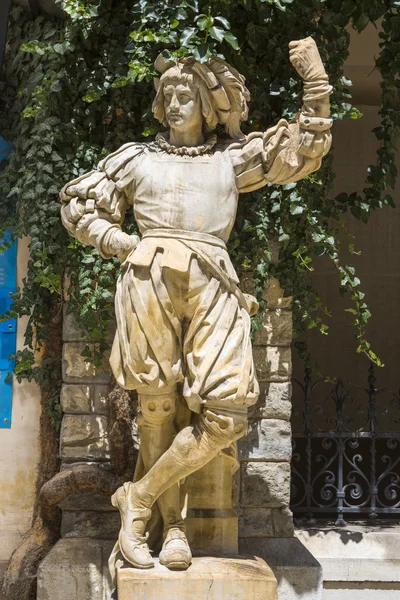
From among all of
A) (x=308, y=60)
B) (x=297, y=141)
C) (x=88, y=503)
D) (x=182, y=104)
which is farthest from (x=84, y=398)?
(x=308, y=60)

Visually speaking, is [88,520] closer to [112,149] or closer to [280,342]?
[280,342]

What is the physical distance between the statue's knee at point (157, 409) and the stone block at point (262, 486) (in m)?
1.18

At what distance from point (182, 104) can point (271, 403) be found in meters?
1.74

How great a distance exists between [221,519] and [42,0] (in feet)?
9.44

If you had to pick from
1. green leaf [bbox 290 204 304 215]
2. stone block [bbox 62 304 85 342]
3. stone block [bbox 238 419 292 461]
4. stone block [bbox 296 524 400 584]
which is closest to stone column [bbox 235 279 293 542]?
stone block [bbox 238 419 292 461]

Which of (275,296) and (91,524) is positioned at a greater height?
(275,296)

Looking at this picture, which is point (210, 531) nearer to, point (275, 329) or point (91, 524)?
point (91, 524)

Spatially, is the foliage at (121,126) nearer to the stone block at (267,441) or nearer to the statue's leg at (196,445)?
the stone block at (267,441)

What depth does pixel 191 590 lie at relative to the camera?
4.13 metres

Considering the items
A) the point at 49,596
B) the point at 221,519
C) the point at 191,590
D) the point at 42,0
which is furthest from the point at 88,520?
the point at 42,0

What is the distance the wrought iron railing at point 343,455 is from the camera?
20.1ft

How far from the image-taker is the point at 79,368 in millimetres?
5504

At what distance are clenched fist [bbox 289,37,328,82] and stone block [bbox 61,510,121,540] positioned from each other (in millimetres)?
2395

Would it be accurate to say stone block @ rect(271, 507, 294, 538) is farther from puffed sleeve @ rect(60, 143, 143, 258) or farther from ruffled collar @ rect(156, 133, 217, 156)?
ruffled collar @ rect(156, 133, 217, 156)
